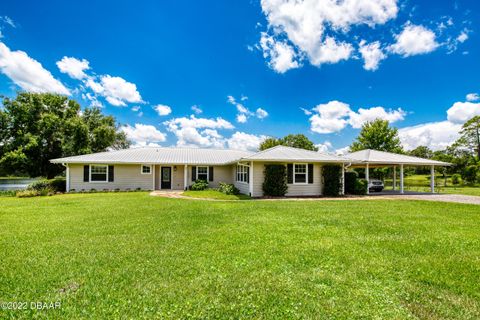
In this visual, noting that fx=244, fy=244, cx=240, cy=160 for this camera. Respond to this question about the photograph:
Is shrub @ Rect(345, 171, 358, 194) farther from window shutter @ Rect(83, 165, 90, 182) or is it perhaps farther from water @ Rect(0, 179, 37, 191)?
water @ Rect(0, 179, 37, 191)

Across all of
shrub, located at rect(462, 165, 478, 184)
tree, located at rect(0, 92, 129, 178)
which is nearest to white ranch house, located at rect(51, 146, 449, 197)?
tree, located at rect(0, 92, 129, 178)

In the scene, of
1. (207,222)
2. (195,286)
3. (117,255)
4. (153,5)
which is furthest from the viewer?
(153,5)

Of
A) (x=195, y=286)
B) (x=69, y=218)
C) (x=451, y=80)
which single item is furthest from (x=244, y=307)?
(x=451, y=80)

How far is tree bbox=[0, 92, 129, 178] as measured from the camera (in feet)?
80.4

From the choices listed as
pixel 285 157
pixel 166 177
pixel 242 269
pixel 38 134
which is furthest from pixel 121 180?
pixel 242 269

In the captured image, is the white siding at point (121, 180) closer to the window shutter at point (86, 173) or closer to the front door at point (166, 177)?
the window shutter at point (86, 173)

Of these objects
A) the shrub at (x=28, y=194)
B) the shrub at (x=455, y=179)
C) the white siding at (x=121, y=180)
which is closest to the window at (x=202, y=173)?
the white siding at (x=121, y=180)

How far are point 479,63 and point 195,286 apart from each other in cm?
2227

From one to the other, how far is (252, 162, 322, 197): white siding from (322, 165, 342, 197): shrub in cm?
33

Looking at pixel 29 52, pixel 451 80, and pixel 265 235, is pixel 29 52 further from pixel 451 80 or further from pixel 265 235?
pixel 451 80

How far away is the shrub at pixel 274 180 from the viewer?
15422mm

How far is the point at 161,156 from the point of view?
70.6 ft

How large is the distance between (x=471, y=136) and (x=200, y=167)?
42645mm

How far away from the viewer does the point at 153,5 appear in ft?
39.3
